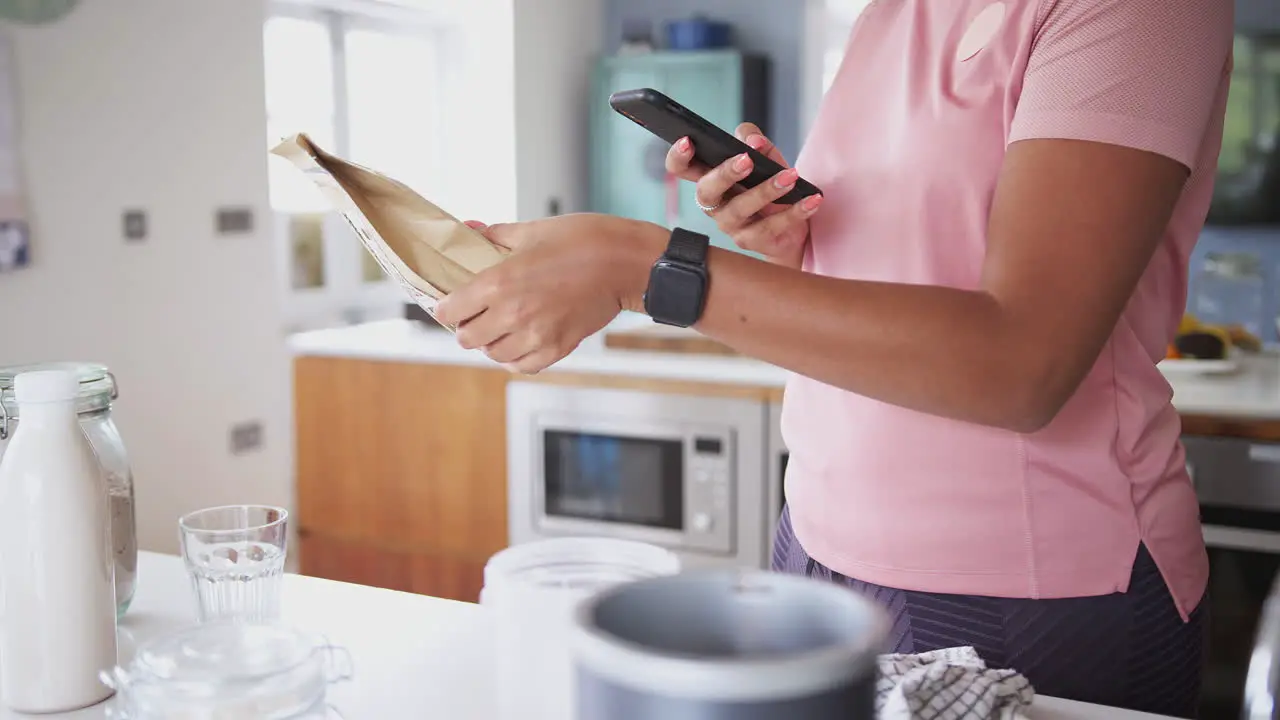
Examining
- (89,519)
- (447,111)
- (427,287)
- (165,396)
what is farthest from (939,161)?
(447,111)

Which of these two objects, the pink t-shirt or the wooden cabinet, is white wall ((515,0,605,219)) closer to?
the wooden cabinet

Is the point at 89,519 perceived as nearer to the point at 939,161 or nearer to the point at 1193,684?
the point at 939,161

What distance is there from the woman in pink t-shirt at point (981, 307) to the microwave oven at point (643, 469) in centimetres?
129

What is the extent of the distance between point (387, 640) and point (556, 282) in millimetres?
348

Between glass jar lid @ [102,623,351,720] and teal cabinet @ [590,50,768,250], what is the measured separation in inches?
160

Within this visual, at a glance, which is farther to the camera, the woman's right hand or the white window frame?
the white window frame

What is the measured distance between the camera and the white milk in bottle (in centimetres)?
75

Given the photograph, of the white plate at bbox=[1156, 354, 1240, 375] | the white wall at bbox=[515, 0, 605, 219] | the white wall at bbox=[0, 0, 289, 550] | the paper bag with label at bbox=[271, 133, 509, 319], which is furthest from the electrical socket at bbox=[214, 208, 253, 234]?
the paper bag with label at bbox=[271, 133, 509, 319]

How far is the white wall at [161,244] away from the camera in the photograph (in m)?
2.42

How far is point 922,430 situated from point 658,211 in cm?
407

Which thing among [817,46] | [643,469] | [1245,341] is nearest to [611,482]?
[643,469]

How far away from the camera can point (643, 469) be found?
8.11ft

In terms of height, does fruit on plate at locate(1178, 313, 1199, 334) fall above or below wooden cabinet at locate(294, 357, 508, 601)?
above

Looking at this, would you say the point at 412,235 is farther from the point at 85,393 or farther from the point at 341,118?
the point at 341,118
